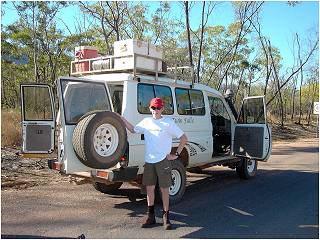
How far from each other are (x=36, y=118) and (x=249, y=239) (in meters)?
4.04

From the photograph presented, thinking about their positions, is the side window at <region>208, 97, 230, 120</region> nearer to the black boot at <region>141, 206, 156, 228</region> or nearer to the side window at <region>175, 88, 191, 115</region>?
the side window at <region>175, 88, 191, 115</region>

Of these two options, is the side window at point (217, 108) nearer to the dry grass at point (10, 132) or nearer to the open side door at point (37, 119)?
the open side door at point (37, 119)

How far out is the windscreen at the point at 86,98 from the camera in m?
6.26

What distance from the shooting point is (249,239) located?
17.2 feet

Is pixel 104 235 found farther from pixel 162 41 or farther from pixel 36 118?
pixel 162 41

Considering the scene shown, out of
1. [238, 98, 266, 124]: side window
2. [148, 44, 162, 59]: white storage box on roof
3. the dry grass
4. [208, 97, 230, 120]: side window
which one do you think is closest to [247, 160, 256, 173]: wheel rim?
[238, 98, 266, 124]: side window

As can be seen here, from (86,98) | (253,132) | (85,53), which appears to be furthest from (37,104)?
(253,132)

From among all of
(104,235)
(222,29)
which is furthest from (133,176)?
(222,29)

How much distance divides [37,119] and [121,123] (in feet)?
5.89

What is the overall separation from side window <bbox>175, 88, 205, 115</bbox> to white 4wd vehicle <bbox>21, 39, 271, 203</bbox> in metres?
0.02

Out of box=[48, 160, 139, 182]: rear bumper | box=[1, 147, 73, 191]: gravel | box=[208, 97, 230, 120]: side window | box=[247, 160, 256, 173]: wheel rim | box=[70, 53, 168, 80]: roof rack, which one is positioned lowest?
box=[1, 147, 73, 191]: gravel

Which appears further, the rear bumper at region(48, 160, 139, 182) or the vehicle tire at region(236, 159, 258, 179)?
the vehicle tire at region(236, 159, 258, 179)

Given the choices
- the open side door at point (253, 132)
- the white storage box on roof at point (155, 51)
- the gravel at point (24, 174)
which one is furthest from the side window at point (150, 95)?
the open side door at point (253, 132)

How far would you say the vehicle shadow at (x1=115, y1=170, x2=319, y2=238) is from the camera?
561 centimetres
